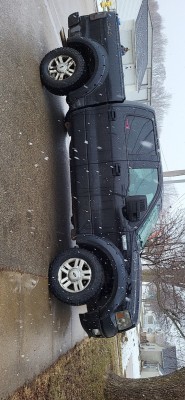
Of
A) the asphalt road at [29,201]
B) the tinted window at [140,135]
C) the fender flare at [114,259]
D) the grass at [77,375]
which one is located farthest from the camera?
the tinted window at [140,135]

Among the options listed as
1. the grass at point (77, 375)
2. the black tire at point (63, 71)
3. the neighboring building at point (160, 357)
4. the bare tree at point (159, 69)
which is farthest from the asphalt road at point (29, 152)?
the bare tree at point (159, 69)

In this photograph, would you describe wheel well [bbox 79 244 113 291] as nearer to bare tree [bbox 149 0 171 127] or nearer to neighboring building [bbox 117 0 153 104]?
neighboring building [bbox 117 0 153 104]

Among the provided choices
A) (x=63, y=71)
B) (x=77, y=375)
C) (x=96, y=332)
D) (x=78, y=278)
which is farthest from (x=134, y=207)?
(x=77, y=375)

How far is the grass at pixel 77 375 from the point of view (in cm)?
574

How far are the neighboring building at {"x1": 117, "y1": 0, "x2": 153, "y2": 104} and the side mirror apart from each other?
7312 millimetres

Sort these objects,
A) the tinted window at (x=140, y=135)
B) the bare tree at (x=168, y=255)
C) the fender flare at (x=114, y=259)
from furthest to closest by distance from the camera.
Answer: the bare tree at (x=168, y=255) < the tinted window at (x=140, y=135) < the fender flare at (x=114, y=259)

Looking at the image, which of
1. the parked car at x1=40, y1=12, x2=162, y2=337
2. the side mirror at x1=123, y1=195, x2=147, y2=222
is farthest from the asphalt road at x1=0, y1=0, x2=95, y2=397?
A: the side mirror at x1=123, y1=195, x2=147, y2=222

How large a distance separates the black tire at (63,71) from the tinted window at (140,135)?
1.01 m

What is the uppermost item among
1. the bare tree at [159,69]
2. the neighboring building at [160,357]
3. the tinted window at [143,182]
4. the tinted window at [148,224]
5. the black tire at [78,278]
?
the bare tree at [159,69]

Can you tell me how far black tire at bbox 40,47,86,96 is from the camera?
22.6 feet

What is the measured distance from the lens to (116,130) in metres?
6.70

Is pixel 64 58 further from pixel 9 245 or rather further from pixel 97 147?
pixel 9 245

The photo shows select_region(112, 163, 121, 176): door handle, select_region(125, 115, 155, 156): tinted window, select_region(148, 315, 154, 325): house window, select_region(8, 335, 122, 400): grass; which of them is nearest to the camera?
select_region(8, 335, 122, 400): grass

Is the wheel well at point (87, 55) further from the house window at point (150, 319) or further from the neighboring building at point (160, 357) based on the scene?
the house window at point (150, 319)
